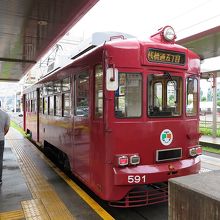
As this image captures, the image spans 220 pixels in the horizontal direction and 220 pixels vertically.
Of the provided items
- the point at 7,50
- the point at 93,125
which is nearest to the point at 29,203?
the point at 93,125

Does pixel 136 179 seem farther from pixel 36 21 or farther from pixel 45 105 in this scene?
pixel 45 105

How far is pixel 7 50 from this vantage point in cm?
1106

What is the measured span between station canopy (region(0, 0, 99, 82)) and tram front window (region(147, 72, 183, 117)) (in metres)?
2.18

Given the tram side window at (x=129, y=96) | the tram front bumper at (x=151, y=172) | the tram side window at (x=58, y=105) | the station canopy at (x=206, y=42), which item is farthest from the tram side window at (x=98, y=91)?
the station canopy at (x=206, y=42)

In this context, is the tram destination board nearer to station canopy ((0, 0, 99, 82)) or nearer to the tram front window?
the tram front window

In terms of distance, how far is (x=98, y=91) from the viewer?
183 inches

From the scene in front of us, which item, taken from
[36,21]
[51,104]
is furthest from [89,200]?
[36,21]

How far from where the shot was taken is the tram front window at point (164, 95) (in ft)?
15.4

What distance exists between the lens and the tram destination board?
4645 millimetres

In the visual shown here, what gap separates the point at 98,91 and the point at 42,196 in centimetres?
214

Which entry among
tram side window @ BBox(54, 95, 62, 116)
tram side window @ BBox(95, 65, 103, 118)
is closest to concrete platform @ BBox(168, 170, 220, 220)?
tram side window @ BBox(95, 65, 103, 118)

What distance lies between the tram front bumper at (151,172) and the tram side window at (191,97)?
2.89 ft

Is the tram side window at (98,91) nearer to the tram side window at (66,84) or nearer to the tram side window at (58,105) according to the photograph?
the tram side window at (66,84)

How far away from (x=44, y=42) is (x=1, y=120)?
4432 mm
